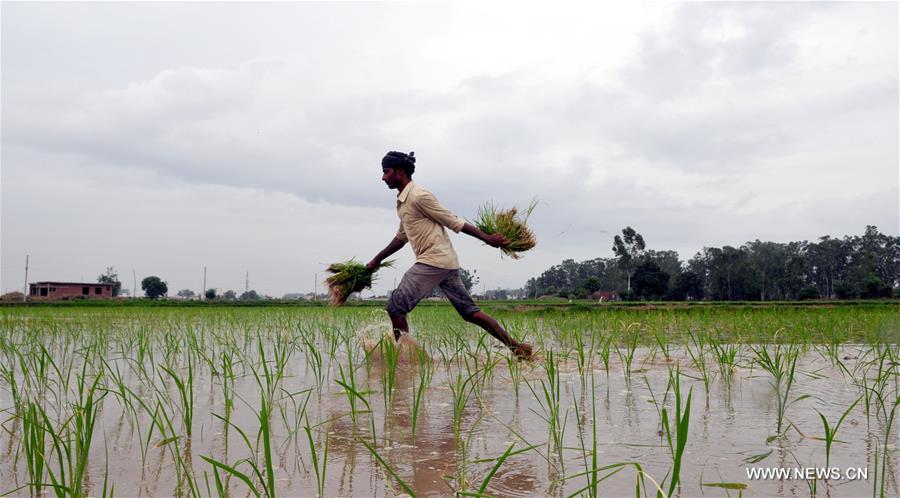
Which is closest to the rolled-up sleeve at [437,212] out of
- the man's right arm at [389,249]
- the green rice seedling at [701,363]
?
the man's right arm at [389,249]

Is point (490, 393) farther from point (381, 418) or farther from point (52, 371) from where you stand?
point (52, 371)

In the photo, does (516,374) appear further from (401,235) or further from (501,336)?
(401,235)

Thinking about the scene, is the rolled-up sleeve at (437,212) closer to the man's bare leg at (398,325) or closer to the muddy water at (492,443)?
the man's bare leg at (398,325)

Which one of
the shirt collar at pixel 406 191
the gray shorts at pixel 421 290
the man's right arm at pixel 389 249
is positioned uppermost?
the shirt collar at pixel 406 191

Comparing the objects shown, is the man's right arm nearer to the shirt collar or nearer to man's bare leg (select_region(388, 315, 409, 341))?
the shirt collar

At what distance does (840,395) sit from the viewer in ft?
10.1

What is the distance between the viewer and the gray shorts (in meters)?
4.34

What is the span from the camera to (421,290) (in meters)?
4.38

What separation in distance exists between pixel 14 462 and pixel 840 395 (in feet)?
11.9

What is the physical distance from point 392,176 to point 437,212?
455mm

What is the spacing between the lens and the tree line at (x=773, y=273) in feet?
199

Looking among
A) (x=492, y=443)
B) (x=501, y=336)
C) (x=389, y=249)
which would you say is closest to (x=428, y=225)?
(x=389, y=249)

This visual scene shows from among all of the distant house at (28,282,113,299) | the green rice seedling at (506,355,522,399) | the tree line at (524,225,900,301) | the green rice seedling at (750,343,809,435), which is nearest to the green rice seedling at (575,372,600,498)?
the green rice seedling at (506,355,522,399)

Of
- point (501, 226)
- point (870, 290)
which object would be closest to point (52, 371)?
point (501, 226)
